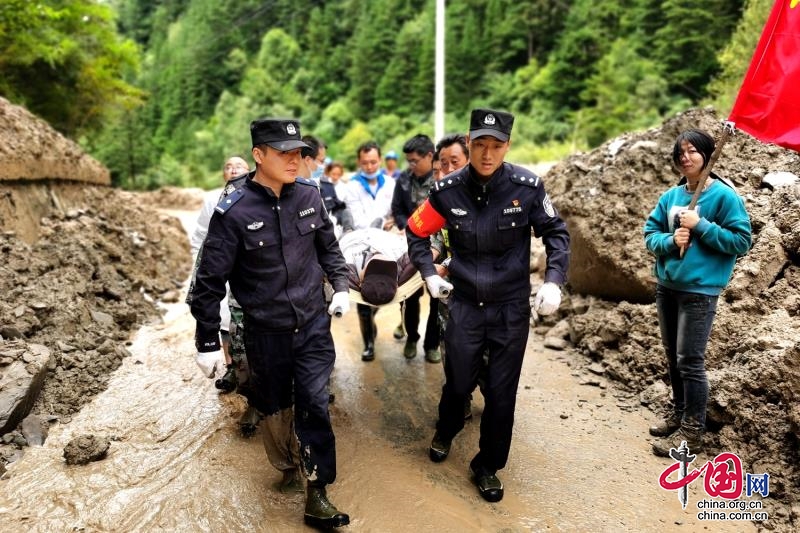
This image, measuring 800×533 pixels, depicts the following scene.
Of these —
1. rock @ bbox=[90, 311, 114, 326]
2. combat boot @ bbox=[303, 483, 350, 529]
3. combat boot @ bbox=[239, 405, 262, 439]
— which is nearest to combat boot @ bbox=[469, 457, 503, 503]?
combat boot @ bbox=[303, 483, 350, 529]

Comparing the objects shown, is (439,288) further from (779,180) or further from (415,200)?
(779,180)

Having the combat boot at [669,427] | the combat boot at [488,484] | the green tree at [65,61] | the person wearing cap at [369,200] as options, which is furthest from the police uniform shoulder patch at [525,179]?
the green tree at [65,61]

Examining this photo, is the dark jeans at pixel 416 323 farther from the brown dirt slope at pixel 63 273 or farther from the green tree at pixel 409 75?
the green tree at pixel 409 75

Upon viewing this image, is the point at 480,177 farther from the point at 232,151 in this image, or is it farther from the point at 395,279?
the point at 232,151

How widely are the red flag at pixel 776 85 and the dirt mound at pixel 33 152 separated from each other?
7216 mm

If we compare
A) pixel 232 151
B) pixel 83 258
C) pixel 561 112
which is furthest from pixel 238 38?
pixel 83 258

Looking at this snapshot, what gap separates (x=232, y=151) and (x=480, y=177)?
40990 mm

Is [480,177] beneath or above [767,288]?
above

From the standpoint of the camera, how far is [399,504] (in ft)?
9.89

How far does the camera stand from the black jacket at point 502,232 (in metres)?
2.98

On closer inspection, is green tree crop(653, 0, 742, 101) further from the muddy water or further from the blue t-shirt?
the muddy water

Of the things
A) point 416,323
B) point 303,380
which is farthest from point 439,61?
point 303,380

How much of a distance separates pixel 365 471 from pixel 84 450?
1.83 m

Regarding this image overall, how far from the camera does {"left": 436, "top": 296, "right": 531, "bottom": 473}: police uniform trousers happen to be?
3.03 m
